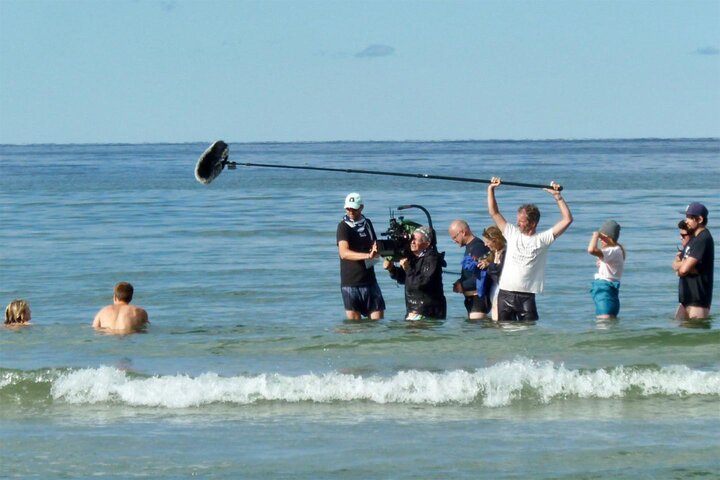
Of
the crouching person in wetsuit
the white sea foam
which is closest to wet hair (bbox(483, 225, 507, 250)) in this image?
the crouching person in wetsuit

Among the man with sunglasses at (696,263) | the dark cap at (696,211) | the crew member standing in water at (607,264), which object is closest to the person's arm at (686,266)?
the man with sunglasses at (696,263)

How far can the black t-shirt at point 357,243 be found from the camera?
11.5 metres

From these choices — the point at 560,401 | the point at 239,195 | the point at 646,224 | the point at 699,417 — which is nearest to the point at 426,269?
the point at 560,401

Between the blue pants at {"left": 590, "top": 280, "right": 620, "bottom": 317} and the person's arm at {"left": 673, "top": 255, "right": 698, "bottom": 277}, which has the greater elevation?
the person's arm at {"left": 673, "top": 255, "right": 698, "bottom": 277}

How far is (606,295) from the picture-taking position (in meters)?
11.8

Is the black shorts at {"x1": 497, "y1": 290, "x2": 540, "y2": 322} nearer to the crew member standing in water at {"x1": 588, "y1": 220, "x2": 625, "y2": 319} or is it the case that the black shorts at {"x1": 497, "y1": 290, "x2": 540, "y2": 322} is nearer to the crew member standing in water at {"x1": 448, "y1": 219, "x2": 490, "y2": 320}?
the crew member standing in water at {"x1": 448, "y1": 219, "x2": 490, "y2": 320}

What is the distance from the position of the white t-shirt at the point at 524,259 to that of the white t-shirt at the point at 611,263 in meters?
0.80

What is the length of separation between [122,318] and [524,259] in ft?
15.1

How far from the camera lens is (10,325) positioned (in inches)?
516

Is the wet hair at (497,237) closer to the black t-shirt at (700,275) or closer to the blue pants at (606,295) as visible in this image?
the blue pants at (606,295)

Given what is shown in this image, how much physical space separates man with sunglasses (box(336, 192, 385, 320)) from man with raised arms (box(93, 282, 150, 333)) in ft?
8.08

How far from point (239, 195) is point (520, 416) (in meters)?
35.0

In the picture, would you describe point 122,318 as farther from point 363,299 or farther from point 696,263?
point 696,263

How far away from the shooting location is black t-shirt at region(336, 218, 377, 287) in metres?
11.5
